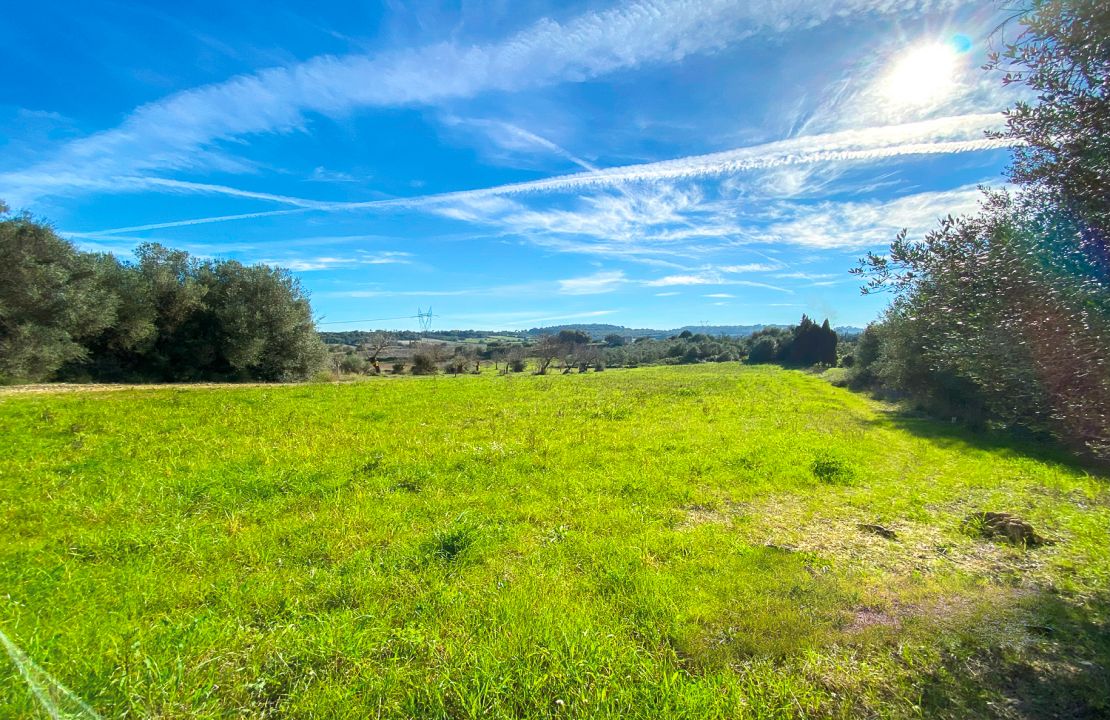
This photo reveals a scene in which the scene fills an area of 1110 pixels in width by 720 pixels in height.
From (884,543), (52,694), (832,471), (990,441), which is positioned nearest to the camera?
(52,694)

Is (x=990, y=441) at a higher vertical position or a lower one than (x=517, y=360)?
lower

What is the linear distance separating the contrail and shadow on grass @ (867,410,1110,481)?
863 inches

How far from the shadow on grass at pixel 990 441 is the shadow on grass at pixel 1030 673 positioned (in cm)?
1260

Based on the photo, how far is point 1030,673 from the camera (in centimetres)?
446

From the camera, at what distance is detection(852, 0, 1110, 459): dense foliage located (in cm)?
461

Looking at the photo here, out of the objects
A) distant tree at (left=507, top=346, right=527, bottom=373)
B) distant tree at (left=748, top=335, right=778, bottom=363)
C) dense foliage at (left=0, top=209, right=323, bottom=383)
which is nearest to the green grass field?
dense foliage at (left=0, top=209, right=323, bottom=383)

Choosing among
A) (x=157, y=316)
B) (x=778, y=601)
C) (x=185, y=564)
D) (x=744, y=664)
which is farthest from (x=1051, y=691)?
(x=157, y=316)

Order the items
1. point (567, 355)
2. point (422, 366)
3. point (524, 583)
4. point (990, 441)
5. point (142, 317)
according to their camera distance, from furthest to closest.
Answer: point (567, 355), point (422, 366), point (142, 317), point (990, 441), point (524, 583)

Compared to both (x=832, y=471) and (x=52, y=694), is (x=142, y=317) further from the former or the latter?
(x=832, y=471)

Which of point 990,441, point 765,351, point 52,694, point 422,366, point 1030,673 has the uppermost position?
point 765,351

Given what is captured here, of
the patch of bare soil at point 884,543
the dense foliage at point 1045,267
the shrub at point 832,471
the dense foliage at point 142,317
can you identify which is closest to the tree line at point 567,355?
the dense foliage at point 142,317

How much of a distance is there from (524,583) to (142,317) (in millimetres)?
36940

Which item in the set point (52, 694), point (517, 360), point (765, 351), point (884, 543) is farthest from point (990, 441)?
point (765, 351)

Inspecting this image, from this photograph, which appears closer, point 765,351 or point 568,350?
point 568,350
